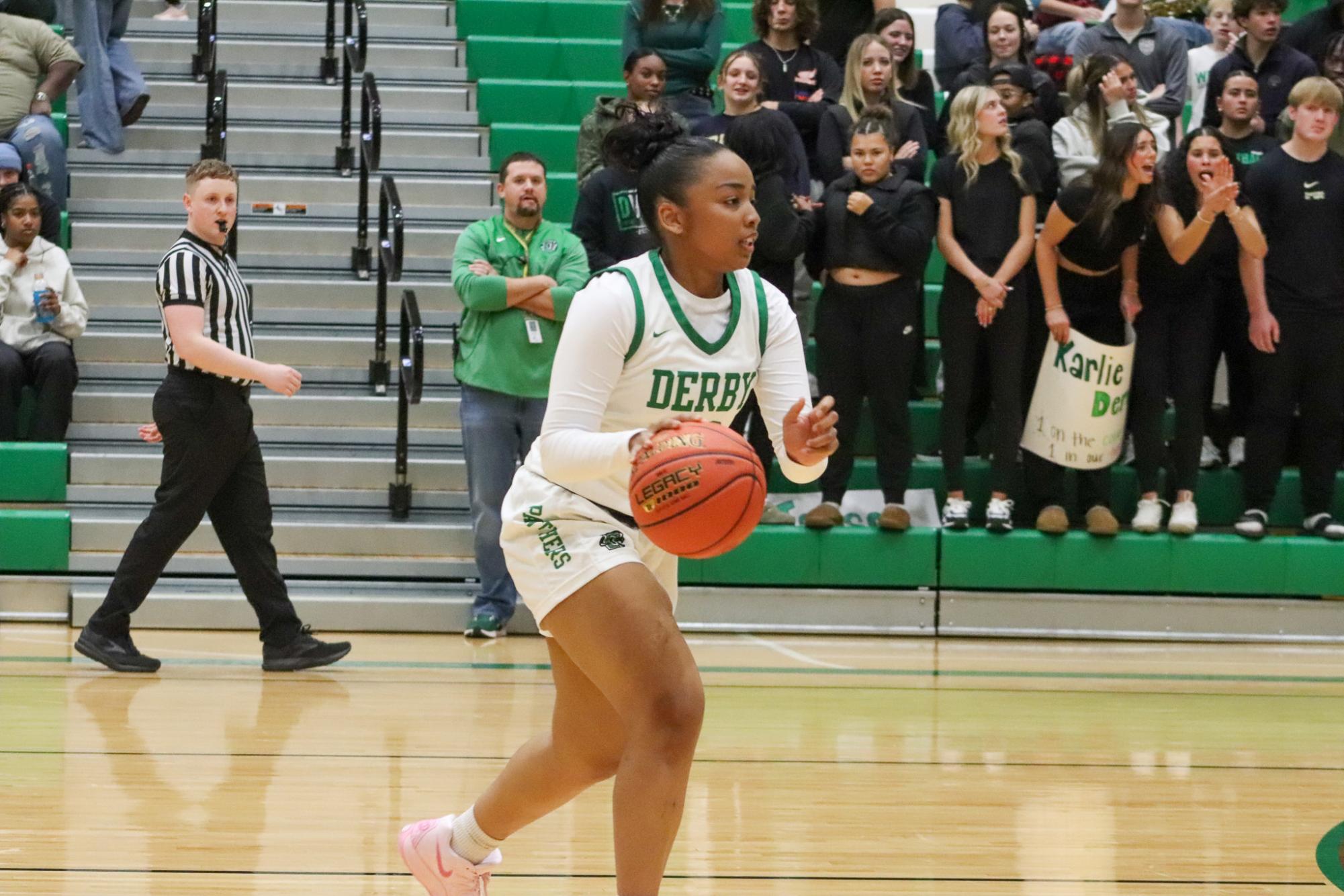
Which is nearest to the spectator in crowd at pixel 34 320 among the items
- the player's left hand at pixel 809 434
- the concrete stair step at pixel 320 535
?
the concrete stair step at pixel 320 535

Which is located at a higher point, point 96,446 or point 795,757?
point 96,446

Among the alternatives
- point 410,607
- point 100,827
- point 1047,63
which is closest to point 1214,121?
point 1047,63

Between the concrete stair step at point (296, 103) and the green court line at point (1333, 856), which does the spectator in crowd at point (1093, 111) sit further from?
the green court line at point (1333, 856)

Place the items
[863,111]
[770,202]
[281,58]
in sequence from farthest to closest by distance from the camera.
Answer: [281,58]
[863,111]
[770,202]

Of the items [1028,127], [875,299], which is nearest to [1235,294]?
[1028,127]

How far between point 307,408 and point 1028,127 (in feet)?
11.9

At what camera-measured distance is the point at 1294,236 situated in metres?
7.52

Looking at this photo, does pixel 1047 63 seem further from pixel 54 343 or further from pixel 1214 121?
pixel 54 343

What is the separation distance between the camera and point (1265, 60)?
27.7ft

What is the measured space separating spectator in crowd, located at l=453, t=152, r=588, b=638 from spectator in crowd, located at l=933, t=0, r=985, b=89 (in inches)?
116

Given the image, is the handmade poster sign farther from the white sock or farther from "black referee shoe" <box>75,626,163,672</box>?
the white sock

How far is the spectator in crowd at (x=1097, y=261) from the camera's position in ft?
23.5

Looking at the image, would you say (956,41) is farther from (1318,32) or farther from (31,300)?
(31,300)

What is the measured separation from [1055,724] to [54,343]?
15.3ft
